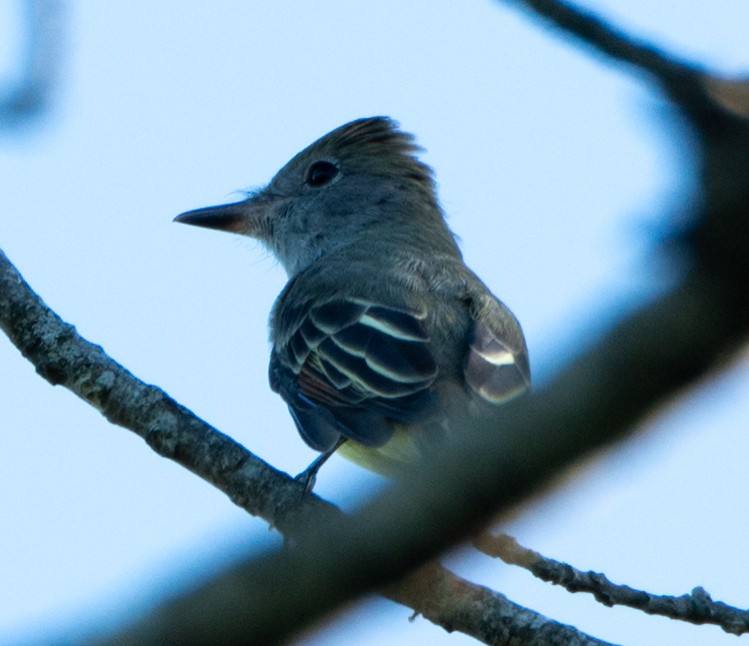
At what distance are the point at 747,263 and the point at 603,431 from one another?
0.29 metres

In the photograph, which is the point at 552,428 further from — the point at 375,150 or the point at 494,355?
the point at 375,150

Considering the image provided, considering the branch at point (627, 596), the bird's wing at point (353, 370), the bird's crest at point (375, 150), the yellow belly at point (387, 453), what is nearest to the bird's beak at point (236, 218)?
the bird's crest at point (375, 150)

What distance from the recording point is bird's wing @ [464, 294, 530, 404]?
642 cm

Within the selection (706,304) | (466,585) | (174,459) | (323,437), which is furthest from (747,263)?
(323,437)

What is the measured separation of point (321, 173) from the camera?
33.8 ft

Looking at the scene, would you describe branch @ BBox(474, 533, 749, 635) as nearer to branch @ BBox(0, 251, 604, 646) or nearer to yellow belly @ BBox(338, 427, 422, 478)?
branch @ BBox(0, 251, 604, 646)

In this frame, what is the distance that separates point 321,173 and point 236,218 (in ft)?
2.94

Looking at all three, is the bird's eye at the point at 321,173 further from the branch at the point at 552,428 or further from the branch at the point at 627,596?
the branch at the point at 552,428

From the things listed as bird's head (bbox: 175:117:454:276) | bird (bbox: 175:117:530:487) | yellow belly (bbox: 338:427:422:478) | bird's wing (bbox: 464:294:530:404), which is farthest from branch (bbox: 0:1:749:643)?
bird's head (bbox: 175:117:454:276)

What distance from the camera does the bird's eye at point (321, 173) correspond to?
10234mm

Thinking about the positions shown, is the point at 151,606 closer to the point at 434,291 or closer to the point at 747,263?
the point at 747,263

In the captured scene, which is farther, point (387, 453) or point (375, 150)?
point (375, 150)

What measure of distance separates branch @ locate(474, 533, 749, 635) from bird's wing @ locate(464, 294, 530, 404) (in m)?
1.17

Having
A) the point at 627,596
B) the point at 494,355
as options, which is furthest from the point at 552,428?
the point at 494,355
